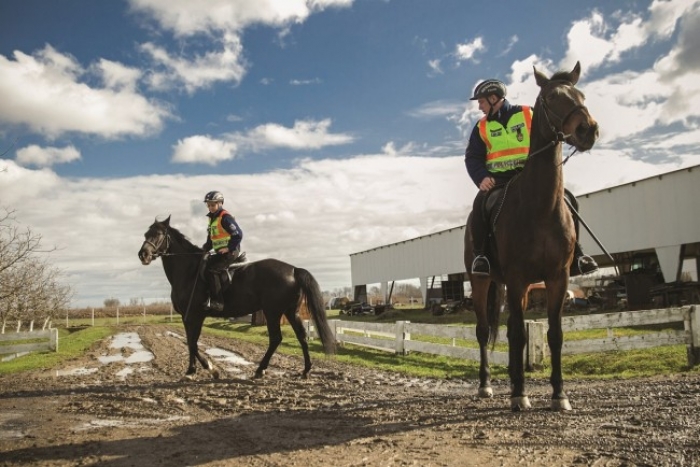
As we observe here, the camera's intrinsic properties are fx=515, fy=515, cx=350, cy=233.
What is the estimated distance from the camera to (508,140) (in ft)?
20.2

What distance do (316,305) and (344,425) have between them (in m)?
4.54

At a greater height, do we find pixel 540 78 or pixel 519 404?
pixel 540 78

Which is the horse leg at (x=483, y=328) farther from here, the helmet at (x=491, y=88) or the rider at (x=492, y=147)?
the helmet at (x=491, y=88)

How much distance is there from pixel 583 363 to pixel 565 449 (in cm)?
695

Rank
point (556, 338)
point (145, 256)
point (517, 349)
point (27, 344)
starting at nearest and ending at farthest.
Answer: point (556, 338) < point (517, 349) < point (145, 256) < point (27, 344)

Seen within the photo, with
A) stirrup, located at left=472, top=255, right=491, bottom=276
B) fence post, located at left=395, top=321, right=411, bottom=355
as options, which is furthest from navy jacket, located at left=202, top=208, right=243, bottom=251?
fence post, located at left=395, top=321, right=411, bottom=355

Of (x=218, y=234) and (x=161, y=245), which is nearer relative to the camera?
(x=161, y=245)

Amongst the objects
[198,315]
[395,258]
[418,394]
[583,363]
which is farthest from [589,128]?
[395,258]

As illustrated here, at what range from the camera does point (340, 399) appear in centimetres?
651

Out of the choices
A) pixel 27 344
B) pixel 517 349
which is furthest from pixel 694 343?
pixel 27 344

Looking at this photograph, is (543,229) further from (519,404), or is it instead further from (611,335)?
(611,335)

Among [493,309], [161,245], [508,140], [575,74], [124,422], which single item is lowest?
[124,422]

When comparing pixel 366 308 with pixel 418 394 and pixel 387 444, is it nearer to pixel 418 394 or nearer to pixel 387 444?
pixel 418 394

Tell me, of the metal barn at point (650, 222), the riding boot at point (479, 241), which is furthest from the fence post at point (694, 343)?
the metal barn at point (650, 222)
